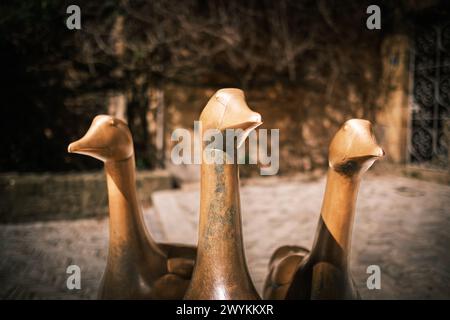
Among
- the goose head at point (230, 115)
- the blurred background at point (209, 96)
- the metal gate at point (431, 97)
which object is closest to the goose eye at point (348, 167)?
the goose head at point (230, 115)

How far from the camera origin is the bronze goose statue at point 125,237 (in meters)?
1.16

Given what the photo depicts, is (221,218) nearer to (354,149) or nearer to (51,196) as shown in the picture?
(354,149)

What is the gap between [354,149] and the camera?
3.23 ft

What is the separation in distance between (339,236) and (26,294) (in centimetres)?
212

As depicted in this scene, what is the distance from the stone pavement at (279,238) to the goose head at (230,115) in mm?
1576

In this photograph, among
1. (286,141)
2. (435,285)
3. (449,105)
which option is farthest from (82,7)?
(449,105)

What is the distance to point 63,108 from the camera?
5.45 m

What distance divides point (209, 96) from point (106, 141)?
5.36 metres

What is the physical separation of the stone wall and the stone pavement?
9.6 inches

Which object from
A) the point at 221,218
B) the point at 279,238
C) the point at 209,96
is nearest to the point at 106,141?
the point at 221,218

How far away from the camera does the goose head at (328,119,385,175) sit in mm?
969

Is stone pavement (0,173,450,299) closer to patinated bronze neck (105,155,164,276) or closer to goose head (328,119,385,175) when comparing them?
patinated bronze neck (105,155,164,276)

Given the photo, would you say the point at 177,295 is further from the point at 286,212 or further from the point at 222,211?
the point at 286,212

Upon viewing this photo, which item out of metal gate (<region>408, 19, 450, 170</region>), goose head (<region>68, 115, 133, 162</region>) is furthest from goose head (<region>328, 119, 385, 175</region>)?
metal gate (<region>408, 19, 450, 170</region>)
